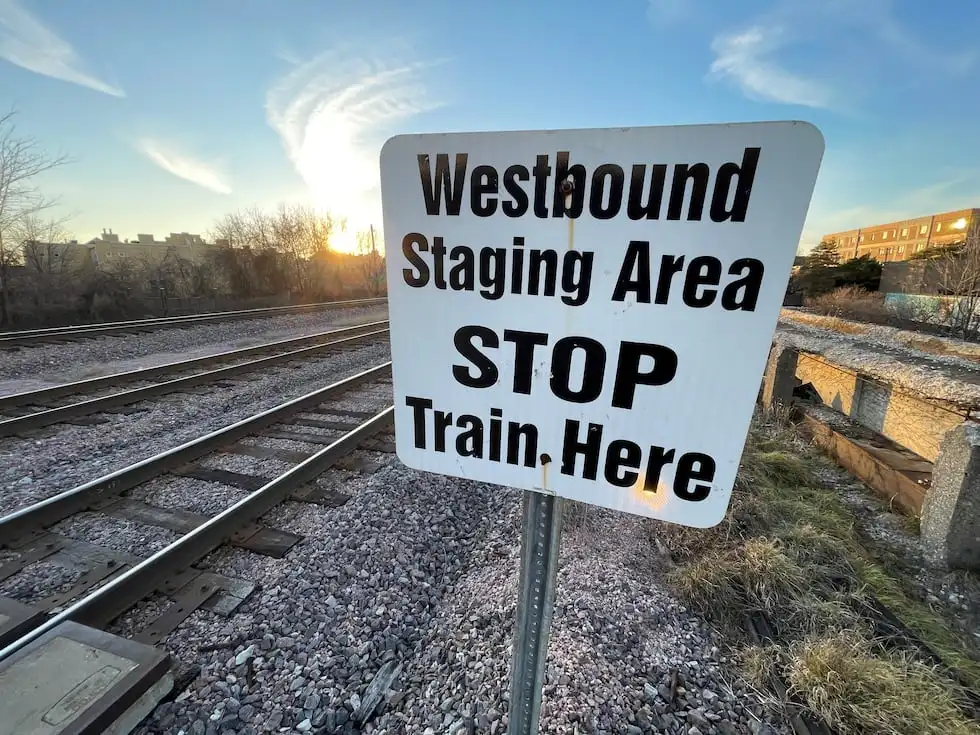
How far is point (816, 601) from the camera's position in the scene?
9.22ft

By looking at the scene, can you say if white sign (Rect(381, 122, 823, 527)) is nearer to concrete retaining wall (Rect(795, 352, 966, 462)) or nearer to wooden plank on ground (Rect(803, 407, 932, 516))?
concrete retaining wall (Rect(795, 352, 966, 462))

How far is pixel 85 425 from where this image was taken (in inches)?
230

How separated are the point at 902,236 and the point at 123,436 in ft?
304

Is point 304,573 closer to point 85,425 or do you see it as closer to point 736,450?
point 736,450

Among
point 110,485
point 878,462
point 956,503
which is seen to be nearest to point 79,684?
point 110,485

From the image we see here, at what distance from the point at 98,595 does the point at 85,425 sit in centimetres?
437

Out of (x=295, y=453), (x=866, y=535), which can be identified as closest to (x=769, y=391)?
(x=866, y=535)

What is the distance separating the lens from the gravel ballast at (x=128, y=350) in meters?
8.37

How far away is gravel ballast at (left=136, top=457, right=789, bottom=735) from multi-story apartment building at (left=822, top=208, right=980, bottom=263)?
2408 inches

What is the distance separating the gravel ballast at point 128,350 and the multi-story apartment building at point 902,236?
2340 inches

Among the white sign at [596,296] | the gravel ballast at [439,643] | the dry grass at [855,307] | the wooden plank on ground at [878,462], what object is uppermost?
the white sign at [596,296]

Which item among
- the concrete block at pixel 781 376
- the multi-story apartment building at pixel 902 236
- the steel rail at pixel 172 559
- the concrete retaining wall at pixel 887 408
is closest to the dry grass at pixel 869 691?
the concrete retaining wall at pixel 887 408

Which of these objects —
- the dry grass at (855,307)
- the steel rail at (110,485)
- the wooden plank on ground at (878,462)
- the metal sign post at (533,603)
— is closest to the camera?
the metal sign post at (533,603)

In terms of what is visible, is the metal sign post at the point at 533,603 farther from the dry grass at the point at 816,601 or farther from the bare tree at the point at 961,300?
the bare tree at the point at 961,300
